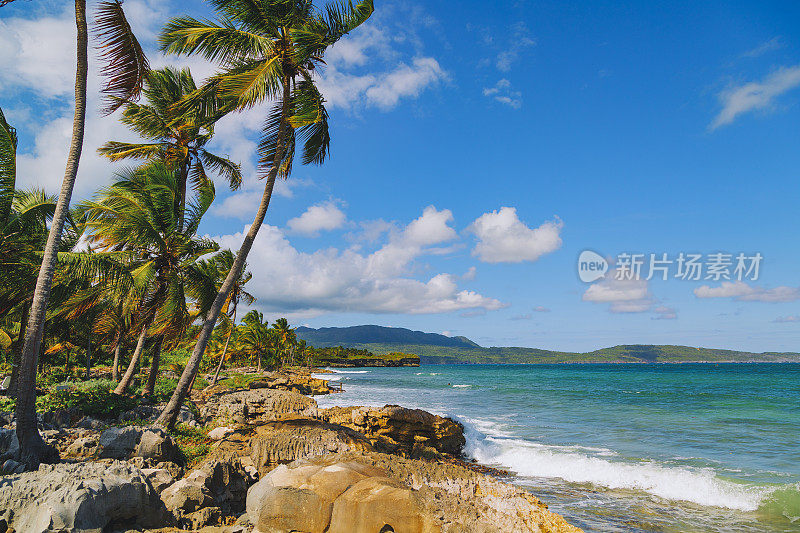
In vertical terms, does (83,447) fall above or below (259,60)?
below

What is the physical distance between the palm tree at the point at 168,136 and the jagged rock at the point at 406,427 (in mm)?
9482

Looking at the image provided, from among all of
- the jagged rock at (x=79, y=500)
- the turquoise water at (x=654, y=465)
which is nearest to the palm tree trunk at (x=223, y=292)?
the jagged rock at (x=79, y=500)

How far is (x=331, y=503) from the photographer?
5812 mm

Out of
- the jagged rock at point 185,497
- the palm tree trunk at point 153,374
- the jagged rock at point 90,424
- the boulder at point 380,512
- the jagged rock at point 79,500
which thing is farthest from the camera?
the palm tree trunk at point 153,374

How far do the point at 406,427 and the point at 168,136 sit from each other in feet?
42.4

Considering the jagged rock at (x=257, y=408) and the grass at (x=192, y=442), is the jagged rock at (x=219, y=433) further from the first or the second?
the jagged rock at (x=257, y=408)

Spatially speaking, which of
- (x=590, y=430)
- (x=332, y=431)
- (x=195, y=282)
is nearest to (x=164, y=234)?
(x=195, y=282)

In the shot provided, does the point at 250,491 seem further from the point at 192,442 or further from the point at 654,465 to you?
the point at 654,465

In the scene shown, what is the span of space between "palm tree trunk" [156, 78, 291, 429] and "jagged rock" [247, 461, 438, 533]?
491 centimetres

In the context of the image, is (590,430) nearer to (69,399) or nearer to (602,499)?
(602,499)

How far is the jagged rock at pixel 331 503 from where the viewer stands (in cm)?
546

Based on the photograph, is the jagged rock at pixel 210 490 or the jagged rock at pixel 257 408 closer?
the jagged rock at pixel 210 490

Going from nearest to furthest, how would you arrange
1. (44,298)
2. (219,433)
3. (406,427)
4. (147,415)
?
(44,298) → (219,433) → (147,415) → (406,427)

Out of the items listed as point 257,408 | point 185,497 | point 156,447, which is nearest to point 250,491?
point 185,497
